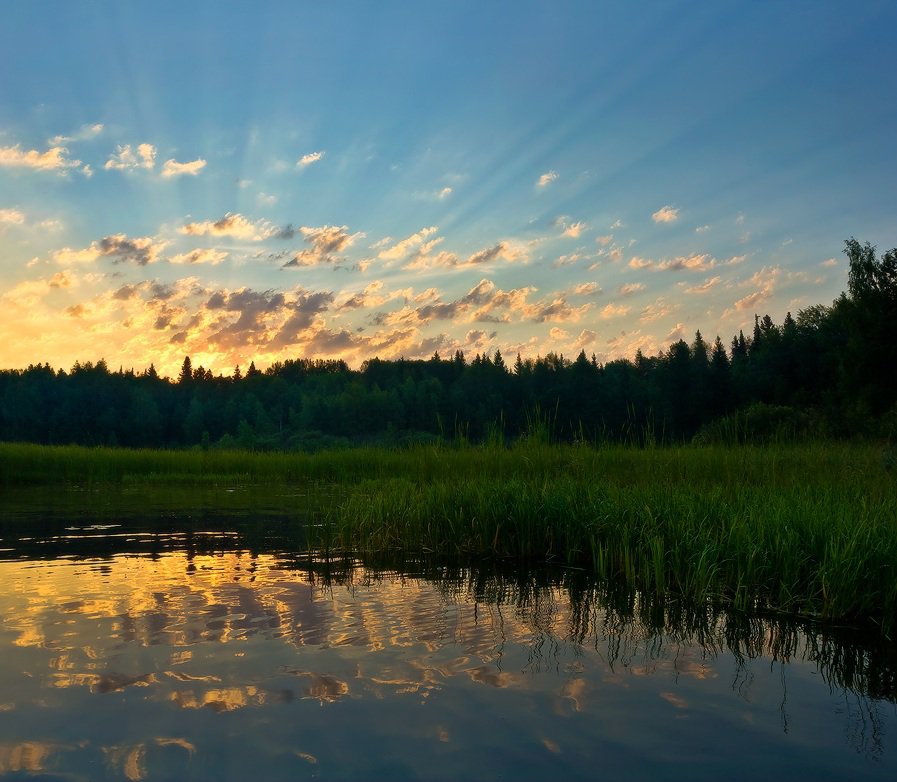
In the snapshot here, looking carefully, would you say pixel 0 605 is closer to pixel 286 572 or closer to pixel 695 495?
pixel 286 572

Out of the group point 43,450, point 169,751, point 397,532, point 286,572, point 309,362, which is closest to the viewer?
point 169,751

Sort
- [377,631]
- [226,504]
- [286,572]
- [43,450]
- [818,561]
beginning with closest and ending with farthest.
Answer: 1. [377,631]
2. [818,561]
3. [286,572]
4. [226,504]
5. [43,450]

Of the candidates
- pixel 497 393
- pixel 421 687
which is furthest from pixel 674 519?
pixel 497 393

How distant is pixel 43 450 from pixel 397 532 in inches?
1006

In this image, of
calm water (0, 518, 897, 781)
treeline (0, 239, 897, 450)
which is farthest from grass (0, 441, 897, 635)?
treeline (0, 239, 897, 450)

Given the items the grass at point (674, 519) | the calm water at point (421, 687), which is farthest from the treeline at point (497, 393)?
the calm water at point (421, 687)

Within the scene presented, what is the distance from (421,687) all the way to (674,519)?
15.2ft

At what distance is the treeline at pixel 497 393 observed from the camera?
179 ft

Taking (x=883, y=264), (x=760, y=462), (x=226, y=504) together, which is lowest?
(x=226, y=504)

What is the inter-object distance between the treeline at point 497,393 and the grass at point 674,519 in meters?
41.3

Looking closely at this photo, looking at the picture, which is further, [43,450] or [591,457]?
[43,450]

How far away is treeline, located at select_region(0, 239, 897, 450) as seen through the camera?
5447 centimetres

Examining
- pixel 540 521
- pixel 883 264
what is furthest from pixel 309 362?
pixel 540 521

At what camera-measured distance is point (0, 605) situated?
695cm
